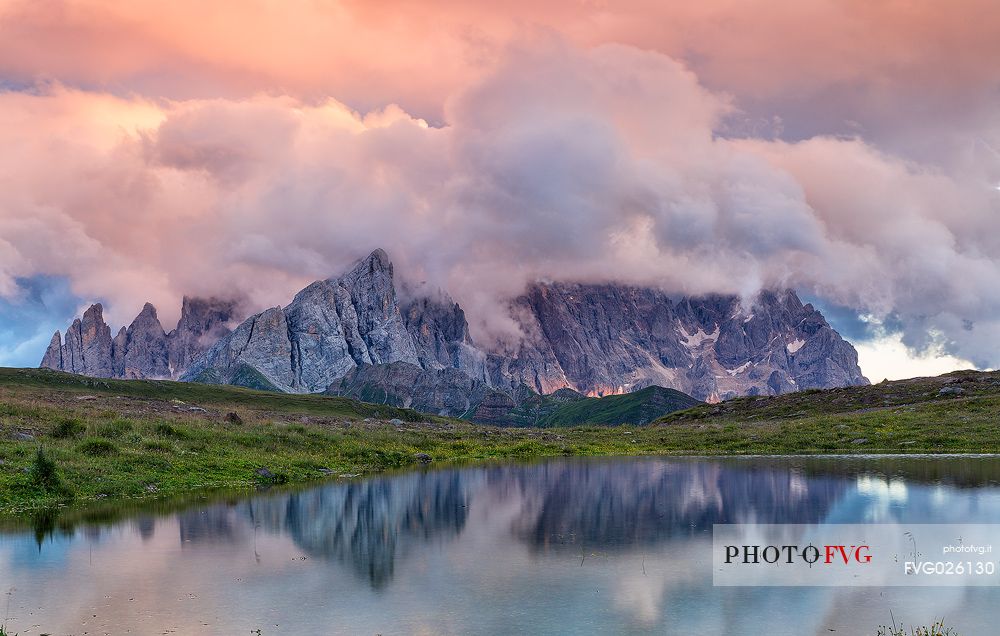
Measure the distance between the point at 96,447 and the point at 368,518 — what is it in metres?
24.3

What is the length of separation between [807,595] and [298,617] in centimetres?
1433

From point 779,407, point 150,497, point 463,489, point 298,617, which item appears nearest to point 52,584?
point 298,617

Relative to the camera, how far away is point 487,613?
21.9 m

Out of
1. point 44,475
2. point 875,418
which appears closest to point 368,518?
point 44,475

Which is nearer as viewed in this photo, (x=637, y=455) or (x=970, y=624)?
(x=970, y=624)

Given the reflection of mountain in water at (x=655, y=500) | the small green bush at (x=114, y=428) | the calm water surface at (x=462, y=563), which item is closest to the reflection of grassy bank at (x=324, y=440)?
the small green bush at (x=114, y=428)

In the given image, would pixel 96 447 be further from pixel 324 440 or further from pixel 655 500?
pixel 655 500

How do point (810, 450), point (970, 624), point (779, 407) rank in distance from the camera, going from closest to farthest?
point (970, 624)
point (810, 450)
point (779, 407)

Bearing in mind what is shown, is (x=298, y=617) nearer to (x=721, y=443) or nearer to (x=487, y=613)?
(x=487, y=613)

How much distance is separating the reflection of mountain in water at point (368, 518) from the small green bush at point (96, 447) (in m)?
14.0

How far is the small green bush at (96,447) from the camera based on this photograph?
52.8 meters

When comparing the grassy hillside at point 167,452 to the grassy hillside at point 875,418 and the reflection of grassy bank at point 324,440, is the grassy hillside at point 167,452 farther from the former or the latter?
the grassy hillside at point 875,418

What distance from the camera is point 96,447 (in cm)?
5347

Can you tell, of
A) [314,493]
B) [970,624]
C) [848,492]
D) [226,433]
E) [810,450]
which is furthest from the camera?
[810,450]
